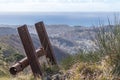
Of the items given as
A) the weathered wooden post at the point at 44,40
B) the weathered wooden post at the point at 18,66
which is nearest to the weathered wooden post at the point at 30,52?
the weathered wooden post at the point at 18,66

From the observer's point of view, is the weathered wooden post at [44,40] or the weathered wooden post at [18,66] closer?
the weathered wooden post at [18,66]

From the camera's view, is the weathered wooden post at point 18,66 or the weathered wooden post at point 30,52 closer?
the weathered wooden post at point 18,66

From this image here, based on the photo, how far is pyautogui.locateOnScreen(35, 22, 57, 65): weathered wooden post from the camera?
11516 mm

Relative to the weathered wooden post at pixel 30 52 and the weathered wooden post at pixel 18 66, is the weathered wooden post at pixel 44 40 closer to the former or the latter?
the weathered wooden post at pixel 30 52

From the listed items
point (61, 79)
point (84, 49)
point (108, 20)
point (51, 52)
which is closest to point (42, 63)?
point (51, 52)

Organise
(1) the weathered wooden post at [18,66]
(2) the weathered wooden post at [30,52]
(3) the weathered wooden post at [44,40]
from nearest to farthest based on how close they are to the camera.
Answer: (1) the weathered wooden post at [18,66] < (2) the weathered wooden post at [30,52] < (3) the weathered wooden post at [44,40]

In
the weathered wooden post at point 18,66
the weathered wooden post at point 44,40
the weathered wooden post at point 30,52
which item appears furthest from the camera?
the weathered wooden post at point 44,40

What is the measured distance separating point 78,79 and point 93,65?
61 cm

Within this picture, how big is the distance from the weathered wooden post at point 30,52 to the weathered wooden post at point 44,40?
3.70ft

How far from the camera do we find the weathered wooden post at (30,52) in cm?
1021

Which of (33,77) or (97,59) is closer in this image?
(97,59)

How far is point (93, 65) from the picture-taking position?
8586mm

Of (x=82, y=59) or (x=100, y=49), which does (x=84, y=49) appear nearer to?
(x=82, y=59)

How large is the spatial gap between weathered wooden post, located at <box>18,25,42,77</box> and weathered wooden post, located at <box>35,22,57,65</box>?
113cm
